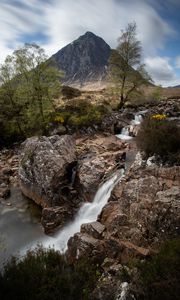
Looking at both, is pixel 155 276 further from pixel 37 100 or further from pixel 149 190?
pixel 37 100

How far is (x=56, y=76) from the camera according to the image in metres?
29.6

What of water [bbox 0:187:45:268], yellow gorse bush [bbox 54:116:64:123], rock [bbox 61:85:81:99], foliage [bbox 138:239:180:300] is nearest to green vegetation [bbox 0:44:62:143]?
yellow gorse bush [bbox 54:116:64:123]

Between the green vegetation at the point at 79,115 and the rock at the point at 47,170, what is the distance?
8.78 m

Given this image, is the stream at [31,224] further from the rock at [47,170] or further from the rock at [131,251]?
the rock at [131,251]

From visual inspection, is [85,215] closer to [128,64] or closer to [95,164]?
[95,164]

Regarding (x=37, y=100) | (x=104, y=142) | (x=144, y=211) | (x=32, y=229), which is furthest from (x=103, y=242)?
(x=37, y=100)

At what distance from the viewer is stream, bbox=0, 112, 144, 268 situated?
49.6 feet

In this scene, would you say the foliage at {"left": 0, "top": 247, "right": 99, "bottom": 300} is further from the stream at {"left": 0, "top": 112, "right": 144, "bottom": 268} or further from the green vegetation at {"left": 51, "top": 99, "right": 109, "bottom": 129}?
the green vegetation at {"left": 51, "top": 99, "right": 109, "bottom": 129}

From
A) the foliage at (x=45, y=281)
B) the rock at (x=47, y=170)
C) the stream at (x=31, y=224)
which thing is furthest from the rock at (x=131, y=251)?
the rock at (x=47, y=170)

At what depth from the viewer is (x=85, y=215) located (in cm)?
1659

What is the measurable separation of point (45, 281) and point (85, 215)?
7.70m

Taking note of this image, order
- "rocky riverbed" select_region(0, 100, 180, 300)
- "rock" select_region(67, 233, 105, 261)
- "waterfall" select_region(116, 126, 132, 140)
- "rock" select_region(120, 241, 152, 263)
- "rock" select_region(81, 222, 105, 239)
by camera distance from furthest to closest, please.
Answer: "waterfall" select_region(116, 126, 132, 140), "rock" select_region(81, 222, 105, 239), "rock" select_region(67, 233, 105, 261), "rocky riverbed" select_region(0, 100, 180, 300), "rock" select_region(120, 241, 152, 263)

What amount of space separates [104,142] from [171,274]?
18.8 metres

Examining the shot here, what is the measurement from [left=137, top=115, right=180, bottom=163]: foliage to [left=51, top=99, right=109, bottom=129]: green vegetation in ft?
44.3
